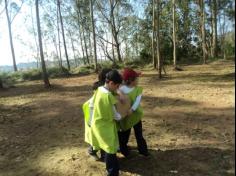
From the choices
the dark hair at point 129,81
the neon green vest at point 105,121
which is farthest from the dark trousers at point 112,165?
the dark hair at point 129,81

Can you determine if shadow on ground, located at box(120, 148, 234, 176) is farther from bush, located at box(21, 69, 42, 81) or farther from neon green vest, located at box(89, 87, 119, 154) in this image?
bush, located at box(21, 69, 42, 81)

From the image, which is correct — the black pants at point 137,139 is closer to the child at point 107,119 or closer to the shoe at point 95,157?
the shoe at point 95,157

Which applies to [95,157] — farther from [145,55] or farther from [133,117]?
[145,55]

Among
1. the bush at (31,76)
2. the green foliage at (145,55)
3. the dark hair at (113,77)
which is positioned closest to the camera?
the dark hair at (113,77)

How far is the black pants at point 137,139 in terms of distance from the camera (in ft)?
18.6

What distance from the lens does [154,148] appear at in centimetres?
628

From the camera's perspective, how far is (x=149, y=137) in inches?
279

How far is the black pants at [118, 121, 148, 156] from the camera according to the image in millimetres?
5680

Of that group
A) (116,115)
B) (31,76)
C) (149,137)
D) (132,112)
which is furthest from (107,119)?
(31,76)

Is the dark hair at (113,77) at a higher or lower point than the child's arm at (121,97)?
higher

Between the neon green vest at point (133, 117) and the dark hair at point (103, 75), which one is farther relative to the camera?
the neon green vest at point (133, 117)

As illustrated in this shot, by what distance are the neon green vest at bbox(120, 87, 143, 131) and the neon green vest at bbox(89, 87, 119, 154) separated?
23.5 inches

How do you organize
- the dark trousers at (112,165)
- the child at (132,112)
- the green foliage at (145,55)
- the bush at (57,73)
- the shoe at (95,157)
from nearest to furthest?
the dark trousers at (112,165)
the child at (132,112)
the shoe at (95,157)
the bush at (57,73)
the green foliage at (145,55)

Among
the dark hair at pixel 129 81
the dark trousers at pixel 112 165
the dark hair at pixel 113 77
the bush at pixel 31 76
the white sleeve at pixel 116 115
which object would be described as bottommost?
the bush at pixel 31 76
